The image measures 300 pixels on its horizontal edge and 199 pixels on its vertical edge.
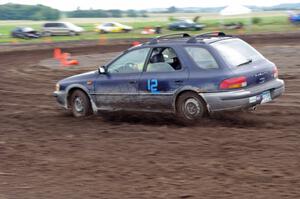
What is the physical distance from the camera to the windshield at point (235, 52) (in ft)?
30.7

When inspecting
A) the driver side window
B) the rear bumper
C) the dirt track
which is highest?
the driver side window

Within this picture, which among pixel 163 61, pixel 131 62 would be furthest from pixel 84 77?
pixel 163 61

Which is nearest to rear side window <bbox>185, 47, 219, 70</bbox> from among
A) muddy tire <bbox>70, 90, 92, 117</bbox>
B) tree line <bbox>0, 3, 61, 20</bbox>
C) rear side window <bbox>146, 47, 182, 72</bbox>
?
rear side window <bbox>146, 47, 182, 72</bbox>

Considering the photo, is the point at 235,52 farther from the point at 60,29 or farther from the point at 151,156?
the point at 60,29

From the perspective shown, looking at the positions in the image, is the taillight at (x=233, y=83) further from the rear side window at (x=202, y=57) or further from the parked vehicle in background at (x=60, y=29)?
the parked vehicle in background at (x=60, y=29)

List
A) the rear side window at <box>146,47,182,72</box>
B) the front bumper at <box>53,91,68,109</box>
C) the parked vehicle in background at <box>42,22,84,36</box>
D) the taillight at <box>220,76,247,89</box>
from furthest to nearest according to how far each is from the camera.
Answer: the parked vehicle in background at <box>42,22,84,36</box>, the front bumper at <box>53,91,68,109</box>, the rear side window at <box>146,47,182,72</box>, the taillight at <box>220,76,247,89</box>

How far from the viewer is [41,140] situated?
28.4 feet

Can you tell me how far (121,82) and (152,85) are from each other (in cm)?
71

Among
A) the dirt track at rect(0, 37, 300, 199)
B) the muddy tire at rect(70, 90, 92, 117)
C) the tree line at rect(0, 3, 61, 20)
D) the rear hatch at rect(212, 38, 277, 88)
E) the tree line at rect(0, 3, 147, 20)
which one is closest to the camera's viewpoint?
the dirt track at rect(0, 37, 300, 199)

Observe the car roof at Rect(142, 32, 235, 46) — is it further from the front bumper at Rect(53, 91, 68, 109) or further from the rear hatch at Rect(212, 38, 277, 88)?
the front bumper at Rect(53, 91, 68, 109)

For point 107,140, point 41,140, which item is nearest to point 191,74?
point 107,140

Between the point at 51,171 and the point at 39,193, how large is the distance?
2.96 feet

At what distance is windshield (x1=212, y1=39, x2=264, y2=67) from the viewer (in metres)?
9.34

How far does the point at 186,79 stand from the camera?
9.41 meters
